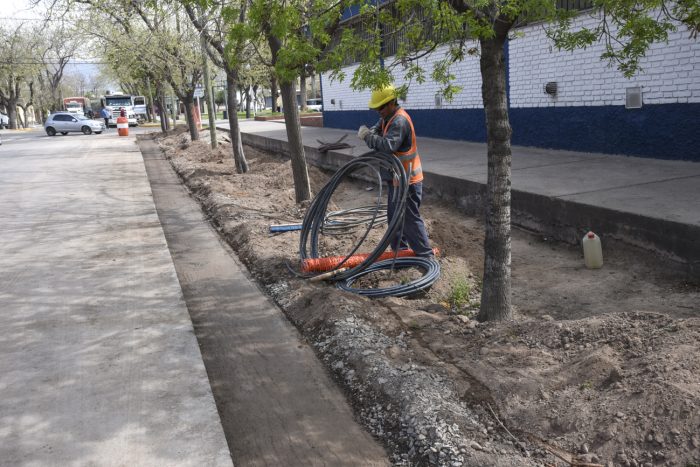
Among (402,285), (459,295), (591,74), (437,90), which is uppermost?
(437,90)

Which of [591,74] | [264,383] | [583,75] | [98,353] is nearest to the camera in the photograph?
[264,383]

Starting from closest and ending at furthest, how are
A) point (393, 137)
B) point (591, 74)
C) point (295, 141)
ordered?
point (393, 137) < point (295, 141) < point (591, 74)

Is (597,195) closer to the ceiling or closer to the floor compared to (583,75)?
closer to the floor

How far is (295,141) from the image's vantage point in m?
9.80

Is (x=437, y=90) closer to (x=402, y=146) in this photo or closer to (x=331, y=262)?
(x=402, y=146)

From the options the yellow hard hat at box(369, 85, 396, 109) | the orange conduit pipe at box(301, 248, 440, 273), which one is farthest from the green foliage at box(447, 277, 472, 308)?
the yellow hard hat at box(369, 85, 396, 109)

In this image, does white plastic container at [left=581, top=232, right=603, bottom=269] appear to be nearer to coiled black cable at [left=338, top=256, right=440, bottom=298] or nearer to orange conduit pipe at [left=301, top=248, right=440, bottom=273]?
coiled black cable at [left=338, top=256, right=440, bottom=298]

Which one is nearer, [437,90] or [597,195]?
[597,195]

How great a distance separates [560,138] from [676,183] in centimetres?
471

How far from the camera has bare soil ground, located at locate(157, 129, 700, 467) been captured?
313cm

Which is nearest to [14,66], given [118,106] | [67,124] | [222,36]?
[118,106]

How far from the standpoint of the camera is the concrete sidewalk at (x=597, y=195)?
6102mm

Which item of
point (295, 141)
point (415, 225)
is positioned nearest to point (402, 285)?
point (415, 225)

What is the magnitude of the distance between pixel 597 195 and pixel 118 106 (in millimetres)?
50666
